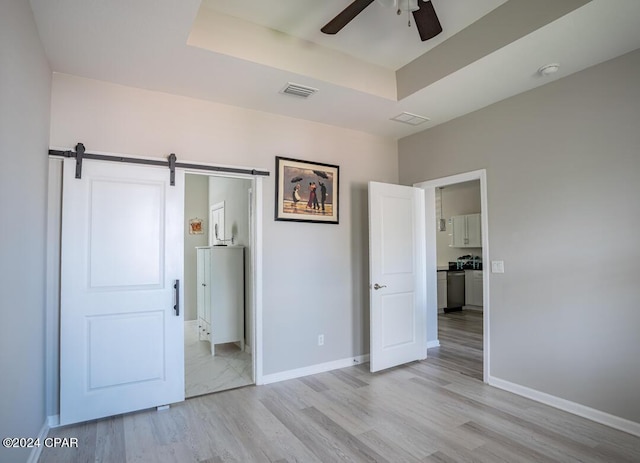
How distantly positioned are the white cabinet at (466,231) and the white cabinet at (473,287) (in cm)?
71

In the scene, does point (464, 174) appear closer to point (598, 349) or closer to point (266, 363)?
point (598, 349)

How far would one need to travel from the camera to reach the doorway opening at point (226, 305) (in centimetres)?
373

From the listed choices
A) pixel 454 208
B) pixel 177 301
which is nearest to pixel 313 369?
pixel 177 301

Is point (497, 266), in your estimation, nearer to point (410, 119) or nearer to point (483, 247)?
point (483, 247)

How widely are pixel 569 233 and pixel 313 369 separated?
2.77 m

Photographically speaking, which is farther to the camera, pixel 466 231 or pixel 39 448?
pixel 466 231

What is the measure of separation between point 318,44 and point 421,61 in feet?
3.12

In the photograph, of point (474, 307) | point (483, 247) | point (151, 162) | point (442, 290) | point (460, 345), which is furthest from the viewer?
point (474, 307)

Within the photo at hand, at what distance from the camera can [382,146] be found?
4570 mm

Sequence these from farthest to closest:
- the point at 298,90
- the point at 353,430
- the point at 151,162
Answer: the point at 298,90 → the point at 151,162 → the point at 353,430

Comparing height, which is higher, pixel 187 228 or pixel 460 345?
pixel 187 228

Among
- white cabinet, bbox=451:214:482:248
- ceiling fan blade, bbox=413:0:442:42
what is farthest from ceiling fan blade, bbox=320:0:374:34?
white cabinet, bbox=451:214:482:248

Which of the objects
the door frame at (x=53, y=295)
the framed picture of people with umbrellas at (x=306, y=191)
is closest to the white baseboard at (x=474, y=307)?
the framed picture of people with umbrellas at (x=306, y=191)

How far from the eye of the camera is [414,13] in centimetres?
210
